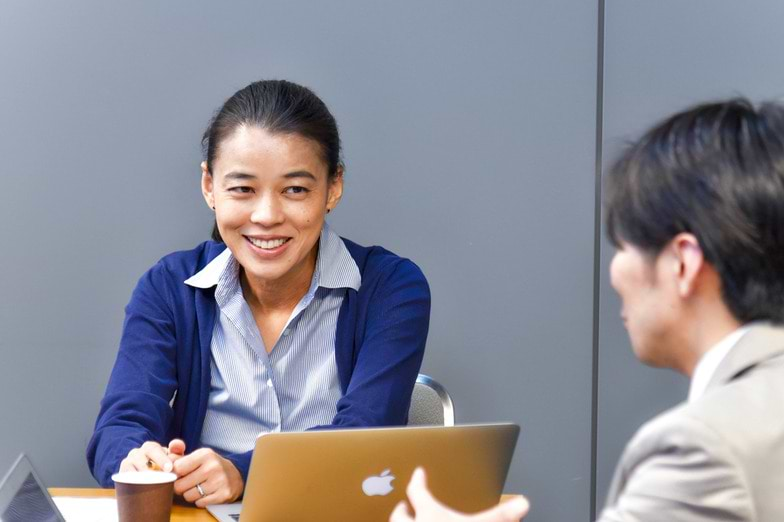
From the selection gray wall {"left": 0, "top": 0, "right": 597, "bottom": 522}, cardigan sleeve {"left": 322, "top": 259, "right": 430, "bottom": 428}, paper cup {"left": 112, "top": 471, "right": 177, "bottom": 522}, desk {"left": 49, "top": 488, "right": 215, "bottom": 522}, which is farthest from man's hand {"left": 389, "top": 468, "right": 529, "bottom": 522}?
gray wall {"left": 0, "top": 0, "right": 597, "bottom": 522}

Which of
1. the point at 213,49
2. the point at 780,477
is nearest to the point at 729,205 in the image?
the point at 780,477

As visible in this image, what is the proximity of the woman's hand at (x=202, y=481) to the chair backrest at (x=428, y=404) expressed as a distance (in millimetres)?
709

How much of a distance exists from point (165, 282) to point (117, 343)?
57cm

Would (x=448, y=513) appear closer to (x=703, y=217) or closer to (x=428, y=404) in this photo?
(x=703, y=217)

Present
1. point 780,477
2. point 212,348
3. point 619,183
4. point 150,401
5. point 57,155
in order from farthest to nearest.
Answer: point 57,155 → point 212,348 → point 150,401 → point 619,183 → point 780,477

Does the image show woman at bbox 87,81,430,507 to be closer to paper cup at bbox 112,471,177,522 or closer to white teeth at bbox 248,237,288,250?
white teeth at bbox 248,237,288,250

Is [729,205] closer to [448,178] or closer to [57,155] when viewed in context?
[448,178]

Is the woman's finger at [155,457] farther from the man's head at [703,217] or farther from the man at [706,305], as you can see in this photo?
the man's head at [703,217]

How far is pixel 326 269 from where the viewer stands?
2.28m

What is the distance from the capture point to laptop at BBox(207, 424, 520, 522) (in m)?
1.39

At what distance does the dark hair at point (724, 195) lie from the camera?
38.7 inches

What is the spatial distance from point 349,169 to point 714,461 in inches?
77.5

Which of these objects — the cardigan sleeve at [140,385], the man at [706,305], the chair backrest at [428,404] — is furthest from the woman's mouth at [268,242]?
the man at [706,305]

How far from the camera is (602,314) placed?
281 cm
